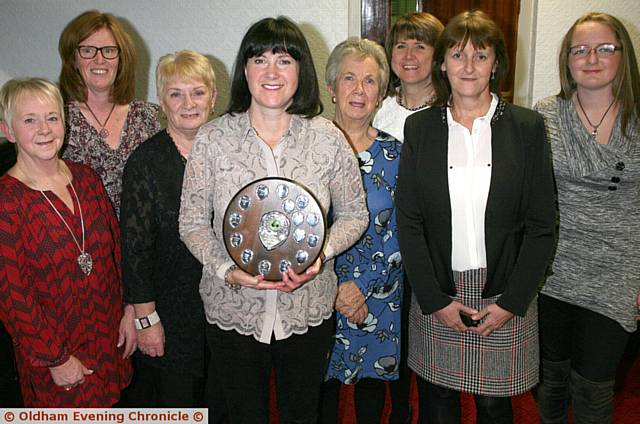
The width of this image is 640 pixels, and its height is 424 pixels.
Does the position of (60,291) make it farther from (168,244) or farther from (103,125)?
→ (103,125)

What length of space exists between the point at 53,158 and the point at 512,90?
2858 millimetres

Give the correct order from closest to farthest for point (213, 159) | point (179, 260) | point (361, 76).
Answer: point (213, 159), point (179, 260), point (361, 76)

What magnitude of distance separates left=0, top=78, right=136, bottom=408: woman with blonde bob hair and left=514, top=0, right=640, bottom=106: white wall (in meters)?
2.74

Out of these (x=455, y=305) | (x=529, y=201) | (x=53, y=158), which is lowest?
(x=455, y=305)

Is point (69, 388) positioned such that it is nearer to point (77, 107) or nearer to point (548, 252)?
point (77, 107)

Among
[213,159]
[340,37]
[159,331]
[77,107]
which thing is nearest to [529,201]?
[213,159]

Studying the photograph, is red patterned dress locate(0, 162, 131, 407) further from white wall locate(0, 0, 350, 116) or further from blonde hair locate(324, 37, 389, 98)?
white wall locate(0, 0, 350, 116)

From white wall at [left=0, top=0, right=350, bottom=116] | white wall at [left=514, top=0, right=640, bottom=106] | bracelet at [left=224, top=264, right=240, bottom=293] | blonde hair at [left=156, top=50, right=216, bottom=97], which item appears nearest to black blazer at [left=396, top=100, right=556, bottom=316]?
bracelet at [left=224, top=264, right=240, bottom=293]

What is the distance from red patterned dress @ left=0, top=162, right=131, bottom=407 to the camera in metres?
1.59

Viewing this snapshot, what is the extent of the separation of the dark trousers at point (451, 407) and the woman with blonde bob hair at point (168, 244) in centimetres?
72

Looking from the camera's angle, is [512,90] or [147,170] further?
[512,90]

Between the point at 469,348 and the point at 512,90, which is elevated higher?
the point at 512,90

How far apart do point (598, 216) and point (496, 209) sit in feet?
1.43

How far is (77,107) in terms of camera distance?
2025 millimetres
